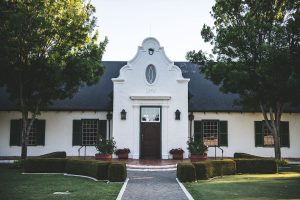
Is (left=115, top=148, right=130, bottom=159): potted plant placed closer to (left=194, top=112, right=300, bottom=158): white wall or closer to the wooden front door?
the wooden front door

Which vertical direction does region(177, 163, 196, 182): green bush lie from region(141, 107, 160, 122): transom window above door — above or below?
below

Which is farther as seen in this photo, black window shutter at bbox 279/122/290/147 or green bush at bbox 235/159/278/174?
black window shutter at bbox 279/122/290/147

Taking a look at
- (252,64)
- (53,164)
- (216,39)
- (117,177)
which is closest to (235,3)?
(216,39)

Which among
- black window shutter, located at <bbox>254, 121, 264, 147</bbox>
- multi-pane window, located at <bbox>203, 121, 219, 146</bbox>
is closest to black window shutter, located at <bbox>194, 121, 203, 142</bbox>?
multi-pane window, located at <bbox>203, 121, 219, 146</bbox>

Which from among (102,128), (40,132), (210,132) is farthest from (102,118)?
(210,132)

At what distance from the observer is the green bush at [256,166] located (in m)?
18.0

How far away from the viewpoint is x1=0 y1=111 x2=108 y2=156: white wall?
24.5m

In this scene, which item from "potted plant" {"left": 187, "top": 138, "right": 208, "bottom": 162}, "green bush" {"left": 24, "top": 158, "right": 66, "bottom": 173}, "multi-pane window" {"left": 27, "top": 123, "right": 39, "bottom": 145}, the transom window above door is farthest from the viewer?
"multi-pane window" {"left": 27, "top": 123, "right": 39, "bottom": 145}

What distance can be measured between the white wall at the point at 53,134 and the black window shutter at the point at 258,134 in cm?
1115

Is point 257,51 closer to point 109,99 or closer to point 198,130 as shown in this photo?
point 198,130

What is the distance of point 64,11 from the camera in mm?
19797

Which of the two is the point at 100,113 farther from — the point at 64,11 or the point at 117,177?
A: the point at 117,177

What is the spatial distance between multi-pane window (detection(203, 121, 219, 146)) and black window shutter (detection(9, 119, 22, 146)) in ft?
43.9

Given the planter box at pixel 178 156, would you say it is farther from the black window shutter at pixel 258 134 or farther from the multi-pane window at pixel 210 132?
the black window shutter at pixel 258 134
